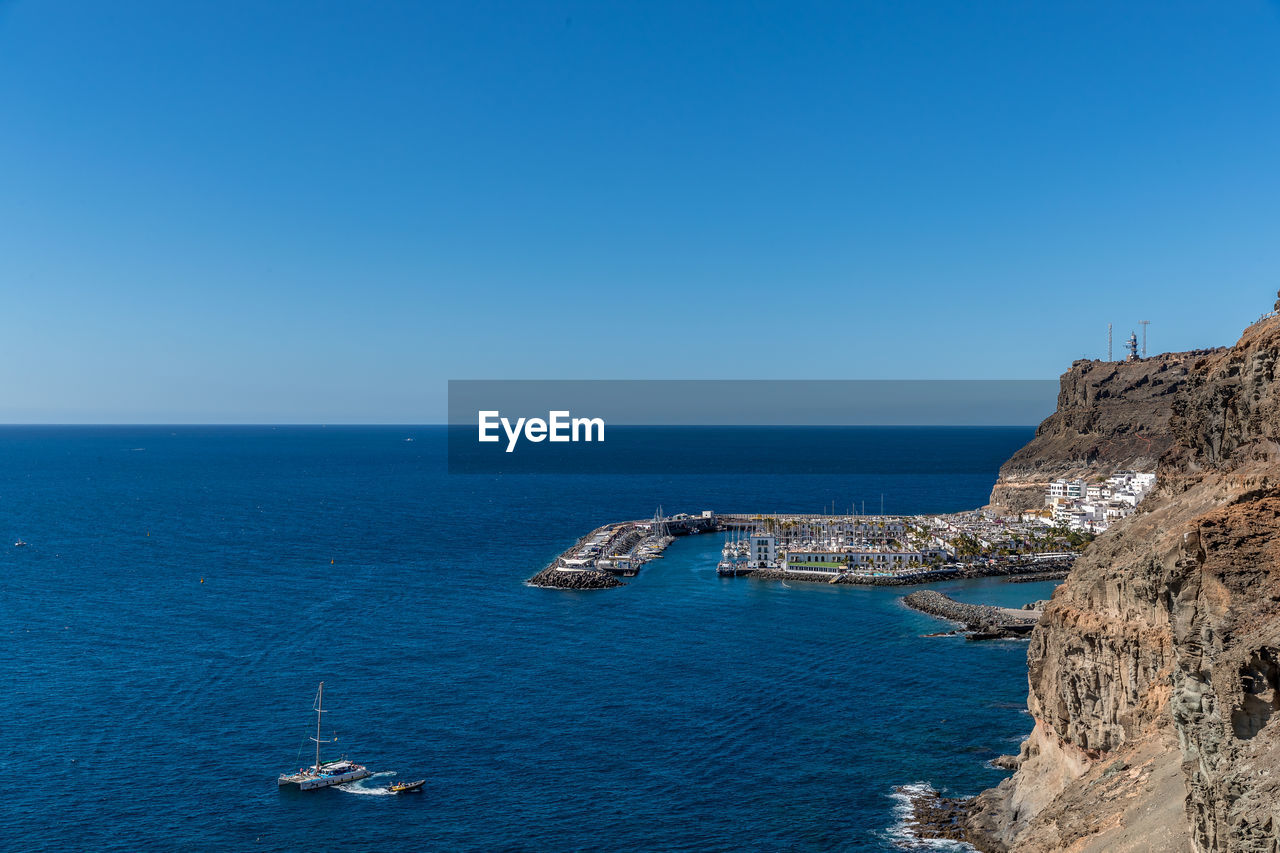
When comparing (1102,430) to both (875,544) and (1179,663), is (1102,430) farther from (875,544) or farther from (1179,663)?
(1179,663)

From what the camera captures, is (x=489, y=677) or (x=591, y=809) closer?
(x=591, y=809)

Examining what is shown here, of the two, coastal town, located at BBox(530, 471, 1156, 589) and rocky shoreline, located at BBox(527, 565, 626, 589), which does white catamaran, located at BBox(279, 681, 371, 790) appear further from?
coastal town, located at BBox(530, 471, 1156, 589)

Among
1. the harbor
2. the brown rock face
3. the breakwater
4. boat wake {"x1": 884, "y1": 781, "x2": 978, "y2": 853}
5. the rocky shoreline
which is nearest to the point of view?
boat wake {"x1": 884, "y1": 781, "x2": 978, "y2": 853}

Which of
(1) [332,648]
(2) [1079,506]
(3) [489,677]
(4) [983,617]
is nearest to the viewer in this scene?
(3) [489,677]

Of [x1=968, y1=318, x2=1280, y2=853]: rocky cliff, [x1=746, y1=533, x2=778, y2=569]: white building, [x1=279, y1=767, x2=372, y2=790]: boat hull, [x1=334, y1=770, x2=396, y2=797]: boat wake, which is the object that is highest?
[x1=968, y1=318, x2=1280, y2=853]: rocky cliff

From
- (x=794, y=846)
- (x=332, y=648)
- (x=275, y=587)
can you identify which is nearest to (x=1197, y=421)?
(x=794, y=846)

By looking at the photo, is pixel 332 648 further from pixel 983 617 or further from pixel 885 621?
pixel 983 617

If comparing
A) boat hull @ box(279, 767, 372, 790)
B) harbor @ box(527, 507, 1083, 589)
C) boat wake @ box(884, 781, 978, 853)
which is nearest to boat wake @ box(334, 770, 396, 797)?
boat hull @ box(279, 767, 372, 790)
